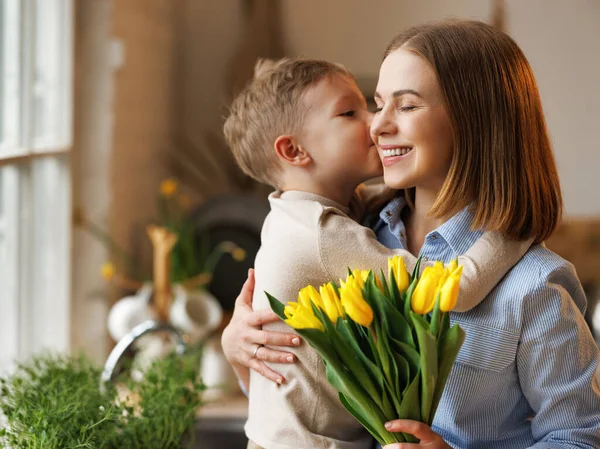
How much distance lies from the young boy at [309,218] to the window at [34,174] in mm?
1201

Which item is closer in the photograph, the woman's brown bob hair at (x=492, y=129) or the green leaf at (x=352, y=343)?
the green leaf at (x=352, y=343)

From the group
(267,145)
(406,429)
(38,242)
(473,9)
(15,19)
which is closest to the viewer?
(406,429)

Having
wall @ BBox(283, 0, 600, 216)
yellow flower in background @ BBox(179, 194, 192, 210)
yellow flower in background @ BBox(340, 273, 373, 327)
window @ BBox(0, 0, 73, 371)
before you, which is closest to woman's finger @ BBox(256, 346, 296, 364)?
yellow flower in background @ BBox(340, 273, 373, 327)

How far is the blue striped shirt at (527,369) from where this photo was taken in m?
1.20

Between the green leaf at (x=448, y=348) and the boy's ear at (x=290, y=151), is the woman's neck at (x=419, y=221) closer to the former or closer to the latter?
the boy's ear at (x=290, y=151)

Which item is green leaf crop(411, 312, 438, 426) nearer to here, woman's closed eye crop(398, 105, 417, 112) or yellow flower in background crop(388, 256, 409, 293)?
yellow flower in background crop(388, 256, 409, 293)

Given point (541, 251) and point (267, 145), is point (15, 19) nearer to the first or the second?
point (267, 145)

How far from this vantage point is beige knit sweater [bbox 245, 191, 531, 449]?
1295 millimetres

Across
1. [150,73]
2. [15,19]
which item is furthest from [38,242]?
[150,73]

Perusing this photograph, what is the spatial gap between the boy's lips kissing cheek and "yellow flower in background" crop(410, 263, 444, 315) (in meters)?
0.34

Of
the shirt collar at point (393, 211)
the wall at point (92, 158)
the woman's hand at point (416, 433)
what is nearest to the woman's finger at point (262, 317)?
the shirt collar at point (393, 211)

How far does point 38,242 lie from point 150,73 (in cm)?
153

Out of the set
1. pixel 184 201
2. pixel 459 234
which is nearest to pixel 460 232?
pixel 459 234

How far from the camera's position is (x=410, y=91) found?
125 cm
